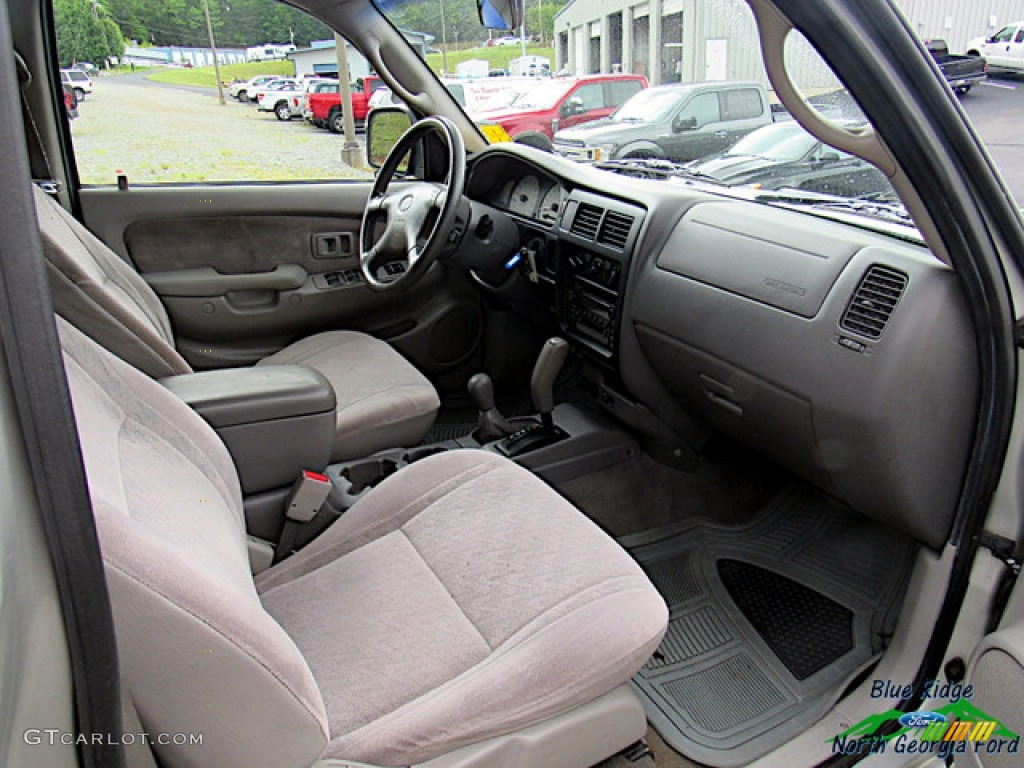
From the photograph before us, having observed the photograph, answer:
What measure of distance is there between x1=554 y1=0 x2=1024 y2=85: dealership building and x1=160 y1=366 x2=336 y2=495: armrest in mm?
1075

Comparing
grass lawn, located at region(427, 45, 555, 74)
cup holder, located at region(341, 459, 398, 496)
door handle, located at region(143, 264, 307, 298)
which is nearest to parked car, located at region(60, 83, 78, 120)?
door handle, located at region(143, 264, 307, 298)

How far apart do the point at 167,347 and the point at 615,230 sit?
1.10 meters

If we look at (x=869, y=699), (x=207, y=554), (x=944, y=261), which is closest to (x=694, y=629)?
(x=869, y=699)

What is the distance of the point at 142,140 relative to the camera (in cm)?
276

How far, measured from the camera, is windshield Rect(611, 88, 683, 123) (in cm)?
238

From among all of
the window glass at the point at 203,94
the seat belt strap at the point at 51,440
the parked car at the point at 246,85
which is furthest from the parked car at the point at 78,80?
the seat belt strap at the point at 51,440

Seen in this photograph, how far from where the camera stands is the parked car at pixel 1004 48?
1.33m

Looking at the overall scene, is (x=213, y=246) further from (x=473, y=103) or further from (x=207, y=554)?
(x=207, y=554)

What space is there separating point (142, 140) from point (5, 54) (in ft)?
8.03

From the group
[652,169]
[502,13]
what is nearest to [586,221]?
[652,169]

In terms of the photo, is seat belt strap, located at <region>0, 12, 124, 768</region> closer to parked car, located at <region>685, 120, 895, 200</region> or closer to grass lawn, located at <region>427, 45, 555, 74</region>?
parked car, located at <region>685, 120, 895, 200</region>

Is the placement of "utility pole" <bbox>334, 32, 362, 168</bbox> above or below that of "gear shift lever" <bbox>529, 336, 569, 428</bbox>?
above

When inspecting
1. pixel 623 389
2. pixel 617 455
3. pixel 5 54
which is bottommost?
pixel 617 455

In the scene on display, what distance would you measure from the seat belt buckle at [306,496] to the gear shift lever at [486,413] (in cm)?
80
